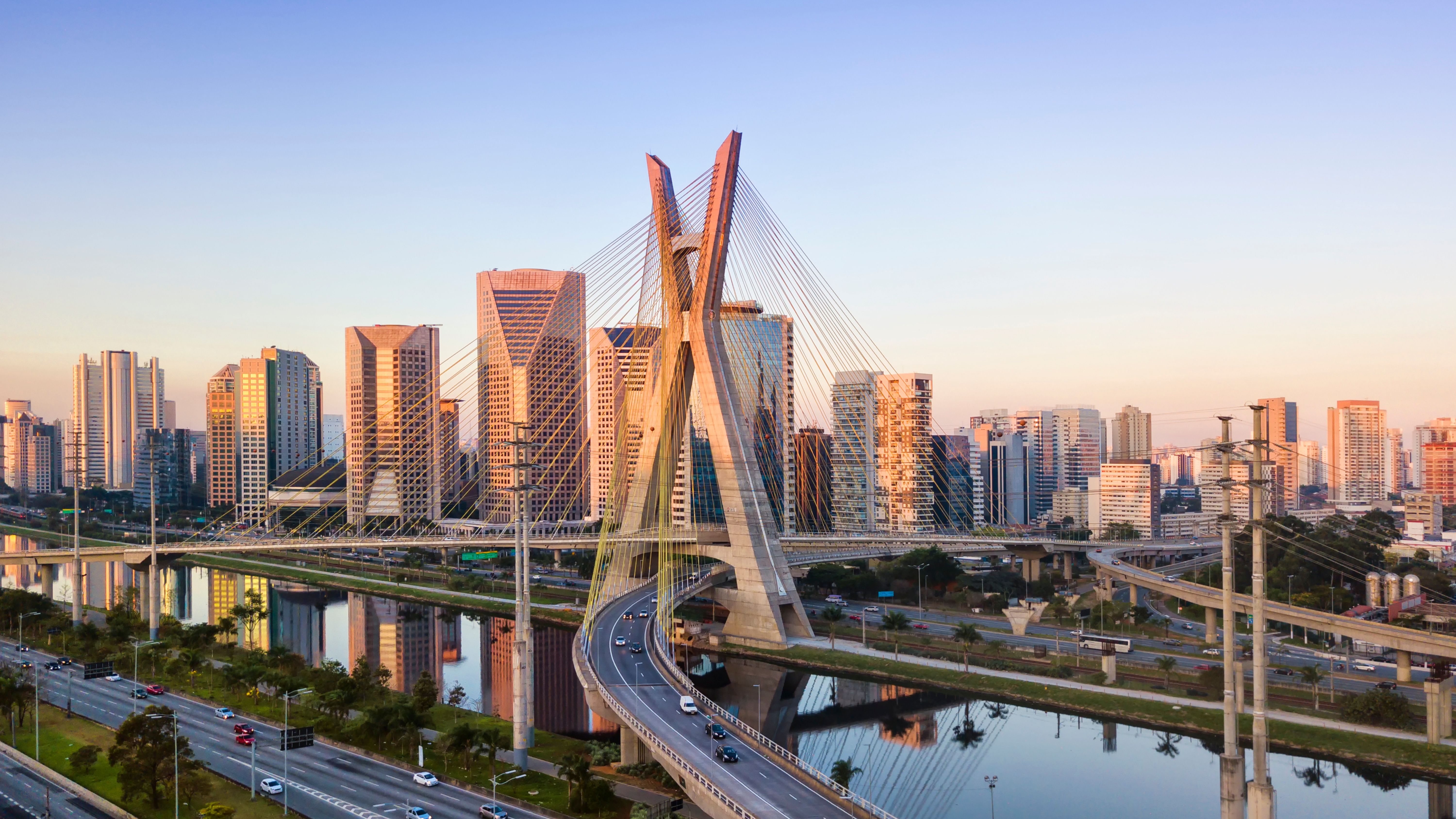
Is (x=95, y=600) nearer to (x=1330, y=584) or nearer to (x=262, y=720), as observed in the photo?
(x=262, y=720)

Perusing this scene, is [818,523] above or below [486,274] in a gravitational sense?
below

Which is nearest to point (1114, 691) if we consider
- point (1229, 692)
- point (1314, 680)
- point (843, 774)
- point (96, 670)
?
point (1314, 680)

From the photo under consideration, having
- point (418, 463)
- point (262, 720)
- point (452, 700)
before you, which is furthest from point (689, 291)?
point (418, 463)

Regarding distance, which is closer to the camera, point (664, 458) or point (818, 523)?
point (664, 458)

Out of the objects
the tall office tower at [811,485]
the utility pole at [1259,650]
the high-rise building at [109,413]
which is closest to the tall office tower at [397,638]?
the utility pole at [1259,650]

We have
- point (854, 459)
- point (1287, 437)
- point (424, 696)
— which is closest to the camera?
point (424, 696)

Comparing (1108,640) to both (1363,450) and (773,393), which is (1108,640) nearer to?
(773,393)
